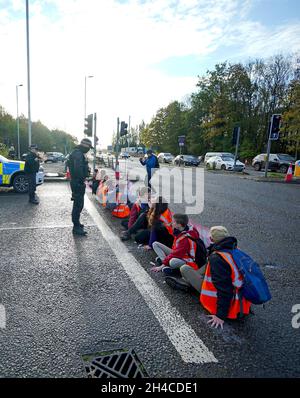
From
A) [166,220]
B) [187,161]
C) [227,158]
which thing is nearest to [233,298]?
[166,220]

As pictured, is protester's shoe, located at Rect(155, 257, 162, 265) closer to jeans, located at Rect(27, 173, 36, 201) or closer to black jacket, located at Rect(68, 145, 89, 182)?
black jacket, located at Rect(68, 145, 89, 182)

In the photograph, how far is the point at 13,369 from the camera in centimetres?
216

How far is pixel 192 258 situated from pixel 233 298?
91cm

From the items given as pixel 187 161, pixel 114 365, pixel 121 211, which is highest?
pixel 187 161

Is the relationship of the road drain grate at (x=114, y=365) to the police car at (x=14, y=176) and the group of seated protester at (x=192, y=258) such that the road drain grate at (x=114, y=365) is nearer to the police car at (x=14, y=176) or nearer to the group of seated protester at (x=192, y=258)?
the group of seated protester at (x=192, y=258)

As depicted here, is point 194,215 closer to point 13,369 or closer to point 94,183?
point 94,183

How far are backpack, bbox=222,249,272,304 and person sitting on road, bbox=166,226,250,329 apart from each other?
59mm

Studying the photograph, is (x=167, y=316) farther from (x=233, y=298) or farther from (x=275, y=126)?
(x=275, y=126)

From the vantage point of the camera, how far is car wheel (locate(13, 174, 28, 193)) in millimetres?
A: 10602

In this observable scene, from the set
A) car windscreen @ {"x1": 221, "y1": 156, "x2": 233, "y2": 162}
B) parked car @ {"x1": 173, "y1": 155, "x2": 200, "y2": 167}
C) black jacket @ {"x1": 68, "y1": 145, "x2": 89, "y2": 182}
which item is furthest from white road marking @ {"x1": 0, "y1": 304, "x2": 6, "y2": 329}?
parked car @ {"x1": 173, "y1": 155, "x2": 200, "y2": 167}

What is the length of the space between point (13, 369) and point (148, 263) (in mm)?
2485

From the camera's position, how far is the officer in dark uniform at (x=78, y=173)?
586cm

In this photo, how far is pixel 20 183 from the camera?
10672 mm
